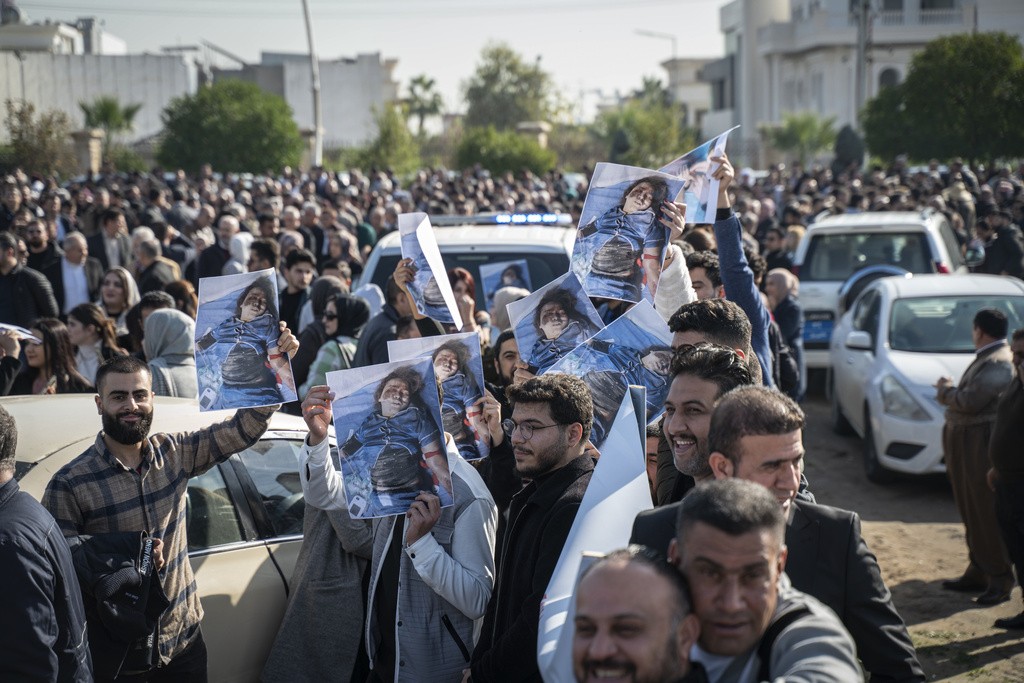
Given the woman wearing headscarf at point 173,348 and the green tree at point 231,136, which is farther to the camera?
the green tree at point 231,136

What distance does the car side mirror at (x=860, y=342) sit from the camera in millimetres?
10156

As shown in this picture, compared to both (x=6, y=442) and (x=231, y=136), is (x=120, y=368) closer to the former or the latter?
(x=6, y=442)

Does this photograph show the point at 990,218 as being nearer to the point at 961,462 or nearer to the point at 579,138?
the point at 961,462

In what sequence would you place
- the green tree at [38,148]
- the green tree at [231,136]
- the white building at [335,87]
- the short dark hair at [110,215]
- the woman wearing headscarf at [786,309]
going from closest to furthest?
the woman wearing headscarf at [786,309] → the short dark hair at [110,215] → the green tree at [38,148] → the green tree at [231,136] → the white building at [335,87]

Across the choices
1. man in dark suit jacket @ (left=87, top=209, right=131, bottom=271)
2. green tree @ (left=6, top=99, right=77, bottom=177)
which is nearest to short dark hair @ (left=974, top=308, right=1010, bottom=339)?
man in dark suit jacket @ (left=87, top=209, right=131, bottom=271)

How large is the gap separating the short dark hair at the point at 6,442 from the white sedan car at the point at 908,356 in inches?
289

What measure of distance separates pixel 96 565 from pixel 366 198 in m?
20.6

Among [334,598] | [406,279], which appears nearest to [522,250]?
[406,279]

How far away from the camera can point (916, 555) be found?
8.17 m

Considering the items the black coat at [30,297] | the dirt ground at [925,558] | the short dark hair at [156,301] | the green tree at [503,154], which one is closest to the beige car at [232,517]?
the short dark hair at [156,301]

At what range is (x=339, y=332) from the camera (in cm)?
763

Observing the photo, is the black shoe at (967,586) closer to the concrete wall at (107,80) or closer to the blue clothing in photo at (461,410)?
the blue clothing in photo at (461,410)

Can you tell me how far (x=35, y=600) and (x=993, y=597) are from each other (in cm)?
582

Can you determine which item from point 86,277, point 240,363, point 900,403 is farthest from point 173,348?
point 900,403
